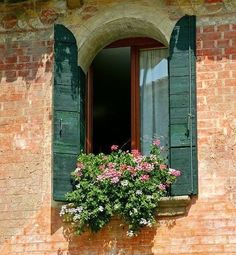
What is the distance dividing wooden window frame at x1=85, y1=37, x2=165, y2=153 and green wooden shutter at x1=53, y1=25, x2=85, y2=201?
0.80 ft

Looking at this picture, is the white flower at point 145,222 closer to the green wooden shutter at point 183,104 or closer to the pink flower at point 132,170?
the green wooden shutter at point 183,104

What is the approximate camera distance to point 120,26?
12.7 metres

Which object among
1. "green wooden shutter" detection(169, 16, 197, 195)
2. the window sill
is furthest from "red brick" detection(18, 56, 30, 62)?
the window sill

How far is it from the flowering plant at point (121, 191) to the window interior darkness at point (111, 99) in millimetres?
1125

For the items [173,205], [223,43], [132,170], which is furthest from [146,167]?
[223,43]

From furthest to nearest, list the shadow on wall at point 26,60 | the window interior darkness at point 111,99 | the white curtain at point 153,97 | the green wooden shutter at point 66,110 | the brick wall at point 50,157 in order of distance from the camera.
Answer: the window interior darkness at point 111,99 < the shadow on wall at point 26,60 < the white curtain at point 153,97 < the green wooden shutter at point 66,110 < the brick wall at point 50,157

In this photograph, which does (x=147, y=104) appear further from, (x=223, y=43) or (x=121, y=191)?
(x=121, y=191)

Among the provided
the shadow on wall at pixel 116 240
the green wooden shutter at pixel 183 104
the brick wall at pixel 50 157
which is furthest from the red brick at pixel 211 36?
the shadow on wall at pixel 116 240

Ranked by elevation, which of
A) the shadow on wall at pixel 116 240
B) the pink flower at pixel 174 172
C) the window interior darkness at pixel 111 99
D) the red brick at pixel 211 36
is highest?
the red brick at pixel 211 36

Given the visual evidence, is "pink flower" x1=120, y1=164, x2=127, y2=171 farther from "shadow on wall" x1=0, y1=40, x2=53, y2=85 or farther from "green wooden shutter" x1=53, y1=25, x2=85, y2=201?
"shadow on wall" x1=0, y1=40, x2=53, y2=85

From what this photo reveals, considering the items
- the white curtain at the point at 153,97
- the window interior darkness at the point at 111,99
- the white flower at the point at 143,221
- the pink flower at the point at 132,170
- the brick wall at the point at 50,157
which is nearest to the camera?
the white flower at the point at 143,221

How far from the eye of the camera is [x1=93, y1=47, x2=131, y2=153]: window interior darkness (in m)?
13.3

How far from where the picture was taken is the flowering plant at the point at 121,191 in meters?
11.5

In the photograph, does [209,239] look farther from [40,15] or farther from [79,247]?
[40,15]
